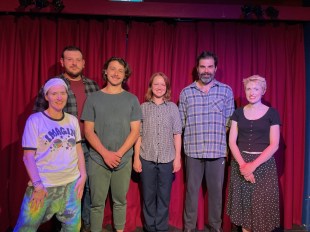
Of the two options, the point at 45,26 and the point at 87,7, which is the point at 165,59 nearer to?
the point at 87,7

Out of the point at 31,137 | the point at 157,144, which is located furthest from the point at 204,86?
the point at 31,137

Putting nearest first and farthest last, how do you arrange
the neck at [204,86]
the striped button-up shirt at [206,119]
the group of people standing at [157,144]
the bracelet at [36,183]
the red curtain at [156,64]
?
the bracelet at [36,183] < the group of people standing at [157,144] < the striped button-up shirt at [206,119] < the neck at [204,86] < the red curtain at [156,64]

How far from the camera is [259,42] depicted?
132 inches

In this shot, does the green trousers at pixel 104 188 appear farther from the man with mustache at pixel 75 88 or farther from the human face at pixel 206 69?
the human face at pixel 206 69

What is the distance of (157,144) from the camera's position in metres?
2.79

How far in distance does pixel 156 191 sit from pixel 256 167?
0.97 m

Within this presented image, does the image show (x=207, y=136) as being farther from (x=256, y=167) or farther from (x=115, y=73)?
(x=115, y=73)

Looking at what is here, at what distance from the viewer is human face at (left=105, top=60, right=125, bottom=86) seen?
2686 mm

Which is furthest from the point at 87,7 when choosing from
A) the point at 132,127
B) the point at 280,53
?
the point at 280,53

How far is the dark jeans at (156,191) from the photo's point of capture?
2.81 m

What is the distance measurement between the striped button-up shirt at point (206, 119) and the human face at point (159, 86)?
0.93 feet

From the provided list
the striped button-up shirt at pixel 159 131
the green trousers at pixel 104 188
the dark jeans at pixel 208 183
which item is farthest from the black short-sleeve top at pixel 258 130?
the green trousers at pixel 104 188

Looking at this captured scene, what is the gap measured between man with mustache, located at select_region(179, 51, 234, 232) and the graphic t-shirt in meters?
Result: 1.21

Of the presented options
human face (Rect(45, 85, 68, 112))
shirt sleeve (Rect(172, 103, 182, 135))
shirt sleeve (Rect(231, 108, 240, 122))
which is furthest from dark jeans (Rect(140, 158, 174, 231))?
human face (Rect(45, 85, 68, 112))
